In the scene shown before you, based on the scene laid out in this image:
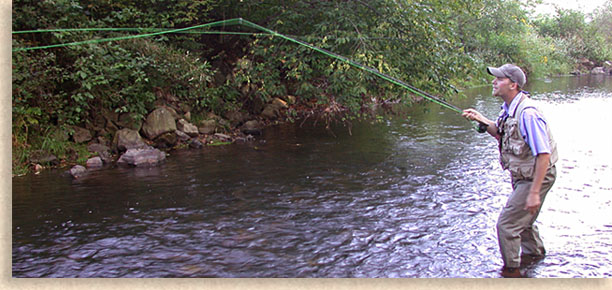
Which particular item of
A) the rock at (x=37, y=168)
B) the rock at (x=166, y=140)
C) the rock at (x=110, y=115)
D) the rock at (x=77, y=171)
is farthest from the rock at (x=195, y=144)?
the rock at (x=37, y=168)

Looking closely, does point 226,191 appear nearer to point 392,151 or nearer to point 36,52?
point 392,151

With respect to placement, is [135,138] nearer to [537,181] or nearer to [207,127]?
[207,127]

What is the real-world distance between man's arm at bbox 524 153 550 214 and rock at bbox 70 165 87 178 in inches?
268

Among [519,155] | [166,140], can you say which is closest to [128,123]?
[166,140]

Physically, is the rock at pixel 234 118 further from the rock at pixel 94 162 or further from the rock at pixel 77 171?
the rock at pixel 77 171

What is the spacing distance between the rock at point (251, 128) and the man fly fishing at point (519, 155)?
8.10 meters

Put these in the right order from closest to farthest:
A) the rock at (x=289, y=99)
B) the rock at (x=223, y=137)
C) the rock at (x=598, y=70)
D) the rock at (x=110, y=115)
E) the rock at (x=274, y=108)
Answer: the rock at (x=110, y=115), the rock at (x=223, y=137), the rock at (x=274, y=108), the rock at (x=289, y=99), the rock at (x=598, y=70)

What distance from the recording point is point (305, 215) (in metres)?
6.29

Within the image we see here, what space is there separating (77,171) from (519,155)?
6.84 meters

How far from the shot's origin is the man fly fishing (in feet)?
13.0

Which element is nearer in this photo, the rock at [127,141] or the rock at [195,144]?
the rock at [127,141]

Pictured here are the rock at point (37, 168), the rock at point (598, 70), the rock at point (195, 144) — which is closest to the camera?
the rock at point (37, 168)

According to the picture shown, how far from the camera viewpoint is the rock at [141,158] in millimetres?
9039

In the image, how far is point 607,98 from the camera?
2053cm
